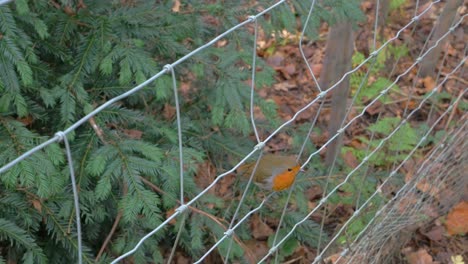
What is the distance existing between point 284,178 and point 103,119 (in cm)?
64

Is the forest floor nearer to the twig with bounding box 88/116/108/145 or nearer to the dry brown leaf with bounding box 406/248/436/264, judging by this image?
the dry brown leaf with bounding box 406/248/436/264

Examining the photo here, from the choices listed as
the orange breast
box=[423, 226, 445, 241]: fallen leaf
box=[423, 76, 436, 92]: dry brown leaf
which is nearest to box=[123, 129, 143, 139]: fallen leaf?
the orange breast

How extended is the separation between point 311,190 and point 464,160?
76 cm

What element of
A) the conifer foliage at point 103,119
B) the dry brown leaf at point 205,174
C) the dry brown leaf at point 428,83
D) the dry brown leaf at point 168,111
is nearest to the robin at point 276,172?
the conifer foliage at point 103,119

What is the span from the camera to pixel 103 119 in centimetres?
189

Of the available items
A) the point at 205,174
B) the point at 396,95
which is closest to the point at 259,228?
the point at 205,174

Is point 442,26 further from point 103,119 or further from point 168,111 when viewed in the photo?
point 103,119

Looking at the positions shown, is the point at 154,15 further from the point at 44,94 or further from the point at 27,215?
the point at 27,215

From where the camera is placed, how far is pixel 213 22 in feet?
7.72

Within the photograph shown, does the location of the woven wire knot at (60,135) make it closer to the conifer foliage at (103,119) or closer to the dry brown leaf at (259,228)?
the conifer foliage at (103,119)

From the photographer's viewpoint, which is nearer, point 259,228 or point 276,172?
point 276,172

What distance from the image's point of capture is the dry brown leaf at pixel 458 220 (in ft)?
8.64

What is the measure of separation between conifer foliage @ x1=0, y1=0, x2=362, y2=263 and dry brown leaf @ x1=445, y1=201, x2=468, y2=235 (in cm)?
112

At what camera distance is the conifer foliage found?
1690mm
